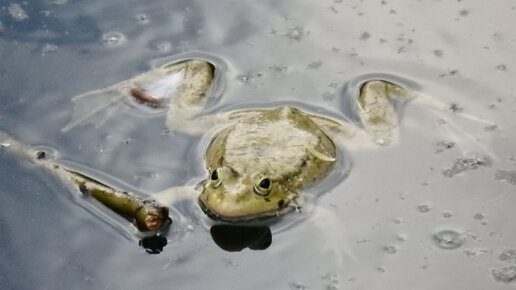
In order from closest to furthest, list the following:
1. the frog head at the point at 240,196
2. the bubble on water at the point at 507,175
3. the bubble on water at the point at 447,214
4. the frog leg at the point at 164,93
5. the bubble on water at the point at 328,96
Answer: the frog head at the point at 240,196 → the bubble on water at the point at 447,214 → the bubble on water at the point at 507,175 → the frog leg at the point at 164,93 → the bubble on water at the point at 328,96

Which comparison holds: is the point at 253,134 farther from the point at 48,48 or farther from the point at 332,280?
the point at 48,48

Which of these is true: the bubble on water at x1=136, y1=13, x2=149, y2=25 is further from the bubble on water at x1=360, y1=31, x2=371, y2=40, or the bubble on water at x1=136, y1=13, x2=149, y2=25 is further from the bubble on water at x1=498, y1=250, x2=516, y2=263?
the bubble on water at x1=498, y1=250, x2=516, y2=263

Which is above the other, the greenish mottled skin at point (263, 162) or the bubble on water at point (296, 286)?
the greenish mottled skin at point (263, 162)

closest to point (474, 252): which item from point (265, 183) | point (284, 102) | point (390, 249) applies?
point (390, 249)

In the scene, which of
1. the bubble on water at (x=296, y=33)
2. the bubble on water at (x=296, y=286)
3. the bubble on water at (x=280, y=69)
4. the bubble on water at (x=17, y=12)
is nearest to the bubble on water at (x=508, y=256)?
the bubble on water at (x=296, y=286)

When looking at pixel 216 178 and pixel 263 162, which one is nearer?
pixel 216 178

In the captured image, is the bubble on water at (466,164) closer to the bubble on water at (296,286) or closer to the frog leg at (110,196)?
the bubble on water at (296,286)
